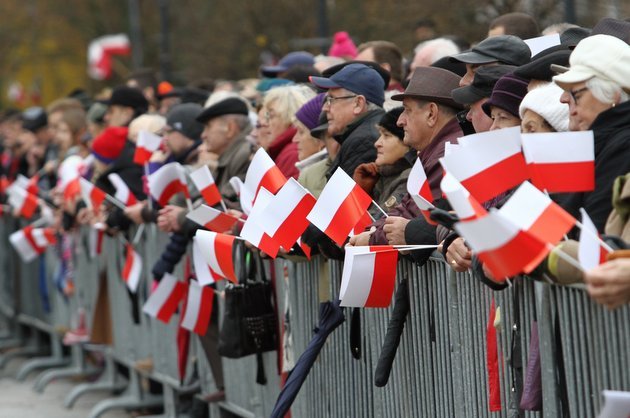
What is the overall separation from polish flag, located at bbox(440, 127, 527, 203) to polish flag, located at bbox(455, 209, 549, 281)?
0.77 m

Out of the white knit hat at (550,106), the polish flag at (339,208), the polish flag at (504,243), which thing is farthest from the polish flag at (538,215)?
the polish flag at (339,208)

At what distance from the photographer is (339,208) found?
6.97m

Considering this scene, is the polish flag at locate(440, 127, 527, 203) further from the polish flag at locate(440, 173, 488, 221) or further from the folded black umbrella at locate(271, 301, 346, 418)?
the folded black umbrella at locate(271, 301, 346, 418)

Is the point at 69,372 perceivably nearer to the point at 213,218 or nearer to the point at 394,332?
the point at 213,218

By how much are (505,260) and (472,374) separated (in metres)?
1.48

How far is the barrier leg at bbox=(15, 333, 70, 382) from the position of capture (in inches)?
581

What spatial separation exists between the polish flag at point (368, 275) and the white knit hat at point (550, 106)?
1099mm

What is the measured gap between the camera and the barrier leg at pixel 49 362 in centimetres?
1476

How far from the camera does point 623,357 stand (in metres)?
4.62

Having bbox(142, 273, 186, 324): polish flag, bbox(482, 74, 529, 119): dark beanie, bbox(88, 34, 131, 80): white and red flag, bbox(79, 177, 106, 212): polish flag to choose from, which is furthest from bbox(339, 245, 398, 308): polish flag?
bbox(88, 34, 131, 80): white and red flag

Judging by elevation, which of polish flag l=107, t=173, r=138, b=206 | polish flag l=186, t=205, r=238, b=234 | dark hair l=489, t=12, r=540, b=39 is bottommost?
polish flag l=186, t=205, r=238, b=234

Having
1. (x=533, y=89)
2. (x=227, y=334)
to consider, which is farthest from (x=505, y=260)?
(x=227, y=334)

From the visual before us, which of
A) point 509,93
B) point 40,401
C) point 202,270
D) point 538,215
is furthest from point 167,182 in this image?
point 538,215

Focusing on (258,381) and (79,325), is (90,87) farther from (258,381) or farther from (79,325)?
(258,381)
